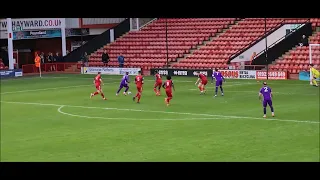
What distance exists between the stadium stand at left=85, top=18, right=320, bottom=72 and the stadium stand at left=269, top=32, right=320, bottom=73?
0.60 m

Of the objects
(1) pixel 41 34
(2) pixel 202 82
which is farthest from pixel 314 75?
(1) pixel 41 34

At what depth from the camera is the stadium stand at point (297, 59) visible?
47.2 meters

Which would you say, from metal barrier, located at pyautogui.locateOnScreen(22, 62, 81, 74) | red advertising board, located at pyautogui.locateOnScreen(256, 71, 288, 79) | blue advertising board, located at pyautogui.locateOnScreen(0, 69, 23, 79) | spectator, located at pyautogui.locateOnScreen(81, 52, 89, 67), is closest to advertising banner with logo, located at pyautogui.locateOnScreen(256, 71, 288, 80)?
red advertising board, located at pyautogui.locateOnScreen(256, 71, 288, 79)

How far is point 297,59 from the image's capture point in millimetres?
48344

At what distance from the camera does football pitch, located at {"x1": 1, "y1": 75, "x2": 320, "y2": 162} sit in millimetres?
19516

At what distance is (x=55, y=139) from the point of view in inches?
917

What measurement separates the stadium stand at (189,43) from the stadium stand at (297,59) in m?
0.60

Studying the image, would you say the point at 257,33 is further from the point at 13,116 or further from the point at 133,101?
the point at 13,116

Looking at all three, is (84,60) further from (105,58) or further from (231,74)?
(231,74)

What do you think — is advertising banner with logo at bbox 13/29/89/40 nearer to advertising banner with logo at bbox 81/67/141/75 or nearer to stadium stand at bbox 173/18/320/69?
advertising banner with logo at bbox 81/67/141/75

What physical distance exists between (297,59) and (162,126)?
24.7 metres

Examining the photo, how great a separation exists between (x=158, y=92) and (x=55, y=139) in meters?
15.9

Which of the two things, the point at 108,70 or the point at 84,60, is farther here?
the point at 84,60
